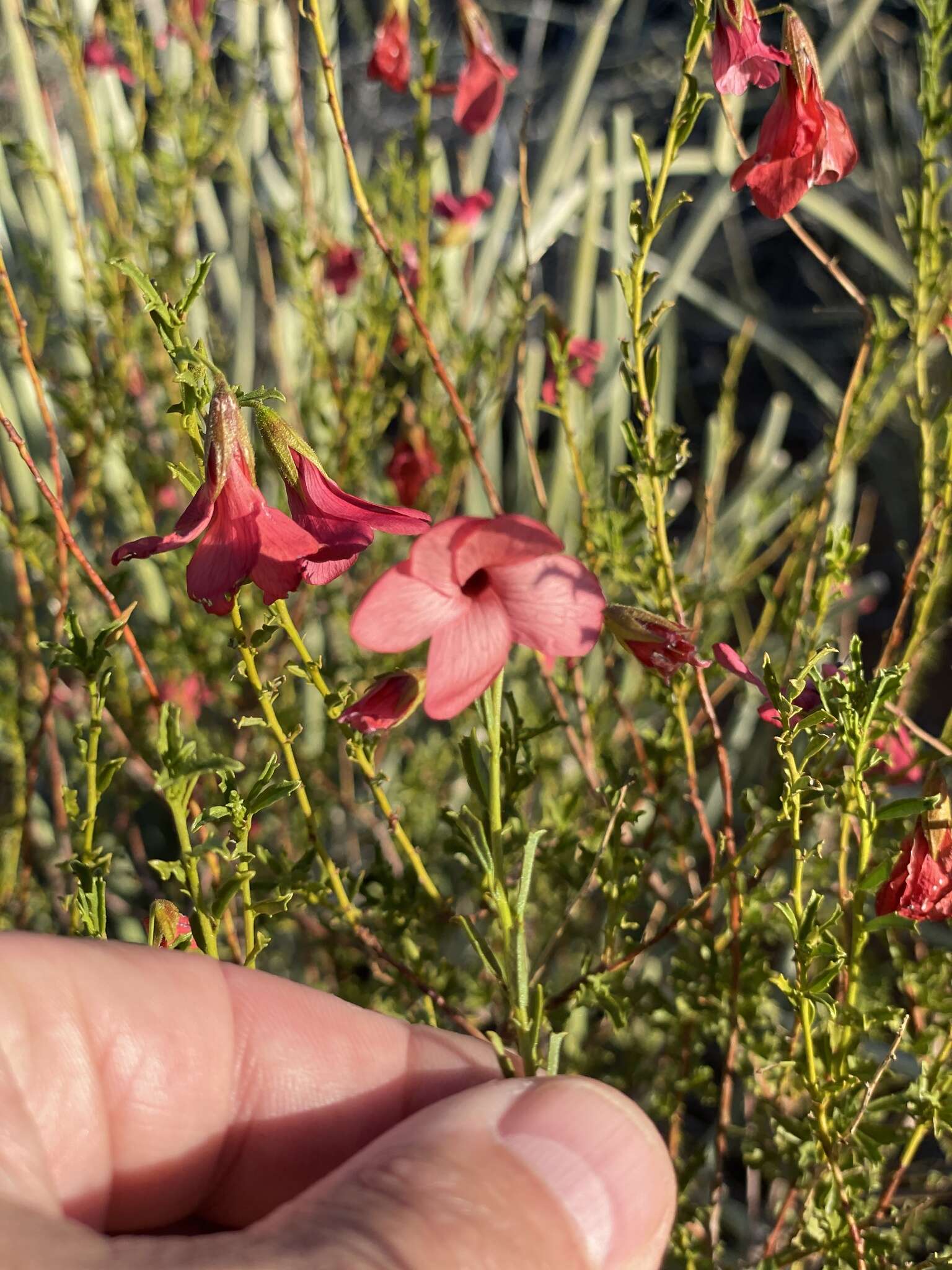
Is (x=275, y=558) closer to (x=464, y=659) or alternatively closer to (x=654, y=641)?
(x=464, y=659)

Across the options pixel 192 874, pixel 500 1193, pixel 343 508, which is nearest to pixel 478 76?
pixel 343 508

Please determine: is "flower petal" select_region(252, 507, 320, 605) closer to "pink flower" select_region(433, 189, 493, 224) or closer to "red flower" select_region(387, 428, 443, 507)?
"red flower" select_region(387, 428, 443, 507)

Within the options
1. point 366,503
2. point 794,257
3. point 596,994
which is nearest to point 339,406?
point 366,503

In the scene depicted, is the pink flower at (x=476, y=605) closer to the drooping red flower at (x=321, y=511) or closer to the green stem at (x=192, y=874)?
the drooping red flower at (x=321, y=511)

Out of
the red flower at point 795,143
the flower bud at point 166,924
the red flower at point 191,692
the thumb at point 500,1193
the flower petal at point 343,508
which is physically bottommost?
the red flower at point 191,692

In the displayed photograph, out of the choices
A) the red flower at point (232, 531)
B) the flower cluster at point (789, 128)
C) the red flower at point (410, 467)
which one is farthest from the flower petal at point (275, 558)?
the red flower at point (410, 467)

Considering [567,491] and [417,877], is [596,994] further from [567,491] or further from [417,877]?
[567,491]

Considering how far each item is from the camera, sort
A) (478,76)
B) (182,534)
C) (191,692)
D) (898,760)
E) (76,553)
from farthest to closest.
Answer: (191,692) → (478,76) → (898,760) → (76,553) → (182,534)
